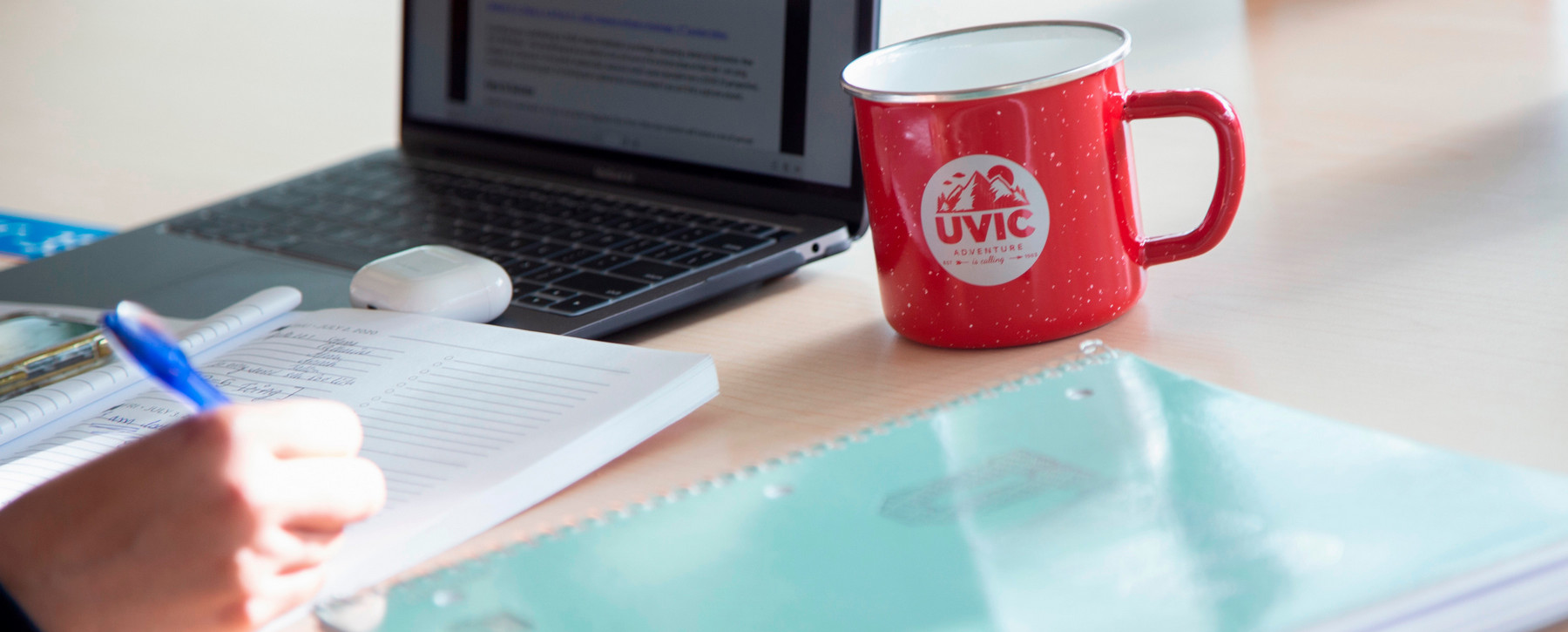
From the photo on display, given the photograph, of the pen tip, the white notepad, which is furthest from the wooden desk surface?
the pen tip

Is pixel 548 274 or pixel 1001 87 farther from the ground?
pixel 1001 87

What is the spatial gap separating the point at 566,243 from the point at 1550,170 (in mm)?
518

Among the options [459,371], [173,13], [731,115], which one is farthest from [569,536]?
[173,13]

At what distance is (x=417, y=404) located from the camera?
1.74ft

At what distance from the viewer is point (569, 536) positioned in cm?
42

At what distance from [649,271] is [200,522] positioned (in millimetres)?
311

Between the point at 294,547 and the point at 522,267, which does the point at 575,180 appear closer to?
the point at 522,267

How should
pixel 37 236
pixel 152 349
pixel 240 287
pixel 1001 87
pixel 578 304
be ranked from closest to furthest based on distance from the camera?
pixel 152 349 < pixel 1001 87 < pixel 578 304 < pixel 240 287 < pixel 37 236

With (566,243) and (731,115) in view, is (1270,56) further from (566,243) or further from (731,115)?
(566,243)

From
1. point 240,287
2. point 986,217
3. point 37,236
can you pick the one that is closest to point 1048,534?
point 986,217

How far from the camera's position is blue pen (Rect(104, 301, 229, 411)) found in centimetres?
37

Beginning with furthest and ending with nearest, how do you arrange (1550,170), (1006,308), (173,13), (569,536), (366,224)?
(173,13) → (366,224) → (1550,170) → (1006,308) → (569,536)

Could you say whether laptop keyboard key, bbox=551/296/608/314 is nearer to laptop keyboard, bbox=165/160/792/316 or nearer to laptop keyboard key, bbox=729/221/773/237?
laptop keyboard, bbox=165/160/792/316

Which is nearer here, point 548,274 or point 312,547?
point 312,547
